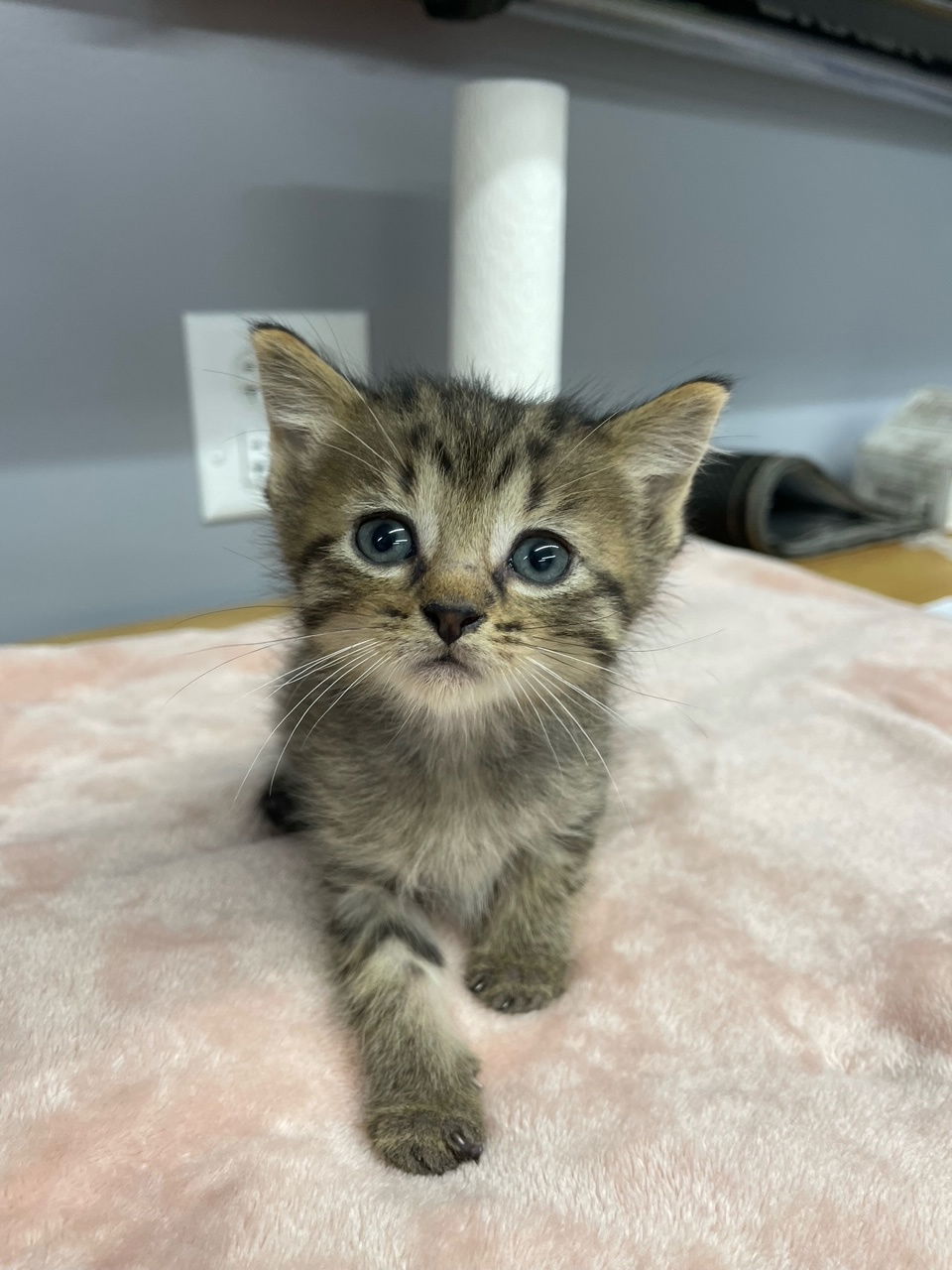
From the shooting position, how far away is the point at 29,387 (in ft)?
3.90

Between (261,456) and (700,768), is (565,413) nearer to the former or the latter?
(700,768)

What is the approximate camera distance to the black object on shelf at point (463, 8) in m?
1.17

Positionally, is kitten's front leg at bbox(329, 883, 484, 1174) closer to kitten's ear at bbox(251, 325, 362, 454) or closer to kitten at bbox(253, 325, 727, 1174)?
kitten at bbox(253, 325, 727, 1174)

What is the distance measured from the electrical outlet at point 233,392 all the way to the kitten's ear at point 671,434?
62cm

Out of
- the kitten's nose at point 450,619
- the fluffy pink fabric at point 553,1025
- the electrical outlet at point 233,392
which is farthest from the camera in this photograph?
the electrical outlet at point 233,392

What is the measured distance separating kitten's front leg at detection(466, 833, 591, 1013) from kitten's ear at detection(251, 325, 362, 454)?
409 millimetres

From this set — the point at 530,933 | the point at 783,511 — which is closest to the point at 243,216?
the point at 530,933

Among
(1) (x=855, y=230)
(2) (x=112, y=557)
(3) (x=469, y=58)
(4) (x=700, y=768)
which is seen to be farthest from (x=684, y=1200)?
(1) (x=855, y=230)

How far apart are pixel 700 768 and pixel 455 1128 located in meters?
0.51

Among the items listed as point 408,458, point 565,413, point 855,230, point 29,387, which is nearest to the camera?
point 408,458

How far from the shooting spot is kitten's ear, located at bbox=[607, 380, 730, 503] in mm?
732

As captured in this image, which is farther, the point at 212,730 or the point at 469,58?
the point at 469,58

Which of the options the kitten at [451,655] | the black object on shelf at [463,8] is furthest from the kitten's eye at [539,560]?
the black object on shelf at [463,8]

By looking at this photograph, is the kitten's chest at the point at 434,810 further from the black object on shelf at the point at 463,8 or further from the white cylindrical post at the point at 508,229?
the black object on shelf at the point at 463,8
